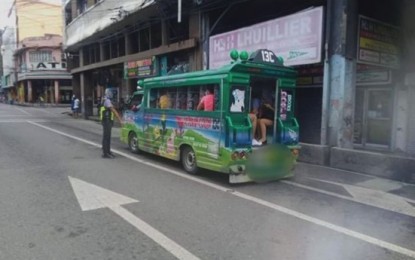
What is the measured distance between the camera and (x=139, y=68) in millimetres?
21672

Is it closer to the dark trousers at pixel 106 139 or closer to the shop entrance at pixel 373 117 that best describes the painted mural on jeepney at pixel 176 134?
the dark trousers at pixel 106 139

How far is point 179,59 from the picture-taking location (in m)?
19.0

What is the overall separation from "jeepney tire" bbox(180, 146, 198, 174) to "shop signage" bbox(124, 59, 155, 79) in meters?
11.4

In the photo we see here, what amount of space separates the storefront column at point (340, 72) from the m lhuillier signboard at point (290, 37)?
377 millimetres

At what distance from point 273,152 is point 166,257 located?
4682mm

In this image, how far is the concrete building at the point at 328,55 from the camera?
10891mm

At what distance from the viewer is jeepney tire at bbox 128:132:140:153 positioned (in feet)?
40.2

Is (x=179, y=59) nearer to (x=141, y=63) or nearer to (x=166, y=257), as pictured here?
(x=141, y=63)

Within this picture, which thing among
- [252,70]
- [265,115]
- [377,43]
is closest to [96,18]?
[377,43]

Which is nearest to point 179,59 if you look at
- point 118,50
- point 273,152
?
point 118,50

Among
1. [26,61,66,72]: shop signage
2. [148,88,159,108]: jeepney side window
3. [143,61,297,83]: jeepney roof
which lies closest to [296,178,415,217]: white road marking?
[143,61,297,83]: jeepney roof

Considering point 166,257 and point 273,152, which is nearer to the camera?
point 166,257

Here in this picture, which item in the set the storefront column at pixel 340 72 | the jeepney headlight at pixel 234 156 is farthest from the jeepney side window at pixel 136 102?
the storefront column at pixel 340 72

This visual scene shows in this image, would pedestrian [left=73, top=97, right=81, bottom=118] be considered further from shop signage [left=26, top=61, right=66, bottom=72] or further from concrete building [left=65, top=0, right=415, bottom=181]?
shop signage [left=26, top=61, right=66, bottom=72]
